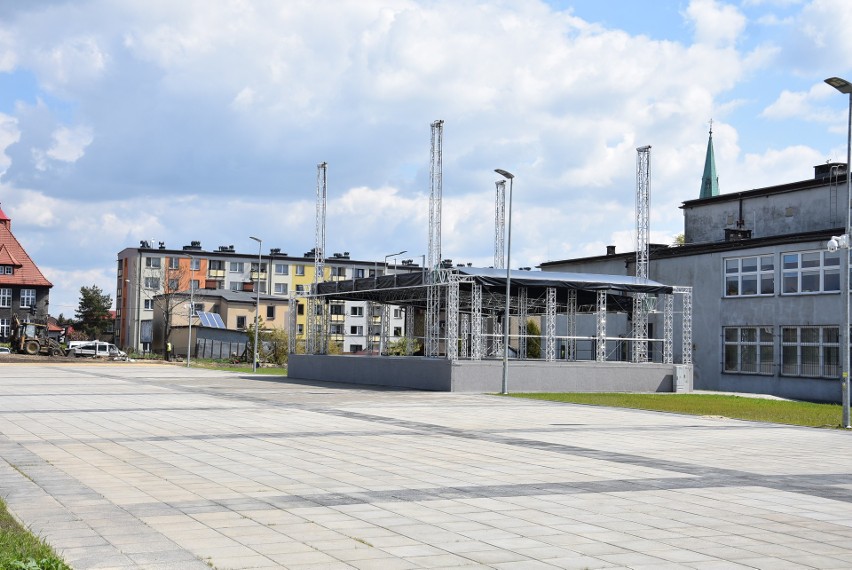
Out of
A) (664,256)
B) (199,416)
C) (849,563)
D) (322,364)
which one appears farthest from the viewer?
(664,256)

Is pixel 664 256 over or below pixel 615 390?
over

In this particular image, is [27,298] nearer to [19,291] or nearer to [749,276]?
[19,291]

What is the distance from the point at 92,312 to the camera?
13988cm

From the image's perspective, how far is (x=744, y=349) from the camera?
48812mm

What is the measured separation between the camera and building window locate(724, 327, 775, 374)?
156 ft

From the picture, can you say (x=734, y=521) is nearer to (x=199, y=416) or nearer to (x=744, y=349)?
(x=199, y=416)

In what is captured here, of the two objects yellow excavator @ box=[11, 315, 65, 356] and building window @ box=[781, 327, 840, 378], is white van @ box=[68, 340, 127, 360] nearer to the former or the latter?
yellow excavator @ box=[11, 315, 65, 356]

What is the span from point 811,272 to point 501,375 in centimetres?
1685

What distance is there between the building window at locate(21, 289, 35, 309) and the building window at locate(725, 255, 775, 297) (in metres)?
74.3

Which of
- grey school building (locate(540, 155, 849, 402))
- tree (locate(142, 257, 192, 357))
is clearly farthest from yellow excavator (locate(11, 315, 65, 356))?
grey school building (locate(540, 155, 849, 402))

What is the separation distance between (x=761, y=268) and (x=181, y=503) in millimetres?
42464

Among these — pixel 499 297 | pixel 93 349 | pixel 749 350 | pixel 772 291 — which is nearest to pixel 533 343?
pixel 749 350

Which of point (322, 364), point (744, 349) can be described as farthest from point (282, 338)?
point (744, 349)

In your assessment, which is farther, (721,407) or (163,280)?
(163,280)
